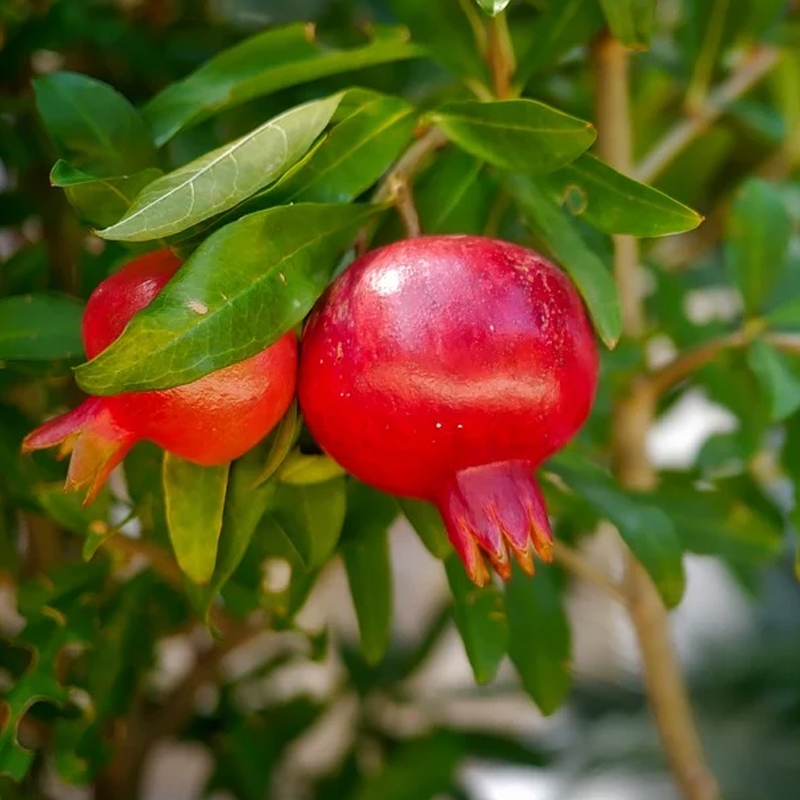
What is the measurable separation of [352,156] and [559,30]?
164 millimetres

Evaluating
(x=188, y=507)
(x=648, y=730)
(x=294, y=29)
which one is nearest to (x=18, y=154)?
(x=294, y=29)

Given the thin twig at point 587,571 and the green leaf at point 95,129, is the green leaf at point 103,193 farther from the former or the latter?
the thin twig at point 587,571

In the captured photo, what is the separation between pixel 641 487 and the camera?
2.18 feet

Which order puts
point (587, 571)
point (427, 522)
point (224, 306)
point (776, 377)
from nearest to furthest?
point (224, 306)
point (427, 522)
point (776, 377)
point (587, 571)

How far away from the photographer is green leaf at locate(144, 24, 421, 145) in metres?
0.41

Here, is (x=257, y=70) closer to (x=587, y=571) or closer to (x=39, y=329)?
(x=39, y=329)

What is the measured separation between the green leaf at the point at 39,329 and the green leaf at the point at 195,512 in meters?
0.10


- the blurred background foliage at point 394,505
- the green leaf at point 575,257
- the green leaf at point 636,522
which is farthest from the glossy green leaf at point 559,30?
the green leaf at point 636,522

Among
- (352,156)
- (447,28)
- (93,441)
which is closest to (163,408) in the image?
(93,441)

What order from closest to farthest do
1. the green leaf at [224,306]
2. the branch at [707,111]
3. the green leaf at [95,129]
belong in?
1. the green leaf at [224,306]
2. the green leaf at [95,129]
3. the branch at [707,111]

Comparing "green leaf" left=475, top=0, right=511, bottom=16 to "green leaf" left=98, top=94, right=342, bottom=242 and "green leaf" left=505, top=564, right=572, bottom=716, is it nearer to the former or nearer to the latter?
"green leaf" left=98, top=94, right=342, bottom=242

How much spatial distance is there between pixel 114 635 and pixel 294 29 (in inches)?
14.2

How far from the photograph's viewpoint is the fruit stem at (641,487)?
61 cm

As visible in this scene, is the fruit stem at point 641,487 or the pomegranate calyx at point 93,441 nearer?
the pomegranate calyx at point 93,441
